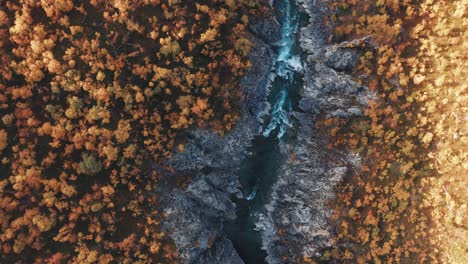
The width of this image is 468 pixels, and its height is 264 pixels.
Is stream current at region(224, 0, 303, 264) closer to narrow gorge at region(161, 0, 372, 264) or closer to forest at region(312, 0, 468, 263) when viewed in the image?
narrow gorge at region(161, 0, 372, 264)

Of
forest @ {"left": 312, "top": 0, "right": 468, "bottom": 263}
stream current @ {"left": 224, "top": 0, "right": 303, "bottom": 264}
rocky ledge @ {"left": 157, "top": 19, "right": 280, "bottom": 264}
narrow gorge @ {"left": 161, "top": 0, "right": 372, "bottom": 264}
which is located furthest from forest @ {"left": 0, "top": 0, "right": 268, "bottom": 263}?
forest @ {"left": 312, "top": 0, "right": 468, "bottom": 263}

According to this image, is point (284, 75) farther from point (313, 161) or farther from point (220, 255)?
point (220, 255)

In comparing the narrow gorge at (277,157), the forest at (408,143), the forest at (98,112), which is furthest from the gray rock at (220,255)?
the forest at (408,143)

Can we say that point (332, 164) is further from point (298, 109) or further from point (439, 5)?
point (439, 5)

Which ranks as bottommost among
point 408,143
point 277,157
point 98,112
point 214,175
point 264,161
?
point 98,112

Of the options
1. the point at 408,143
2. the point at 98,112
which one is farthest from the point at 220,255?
the point at 408,143

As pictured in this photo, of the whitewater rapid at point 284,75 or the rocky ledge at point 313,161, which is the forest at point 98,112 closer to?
the whitewater rapid at point 284,75
